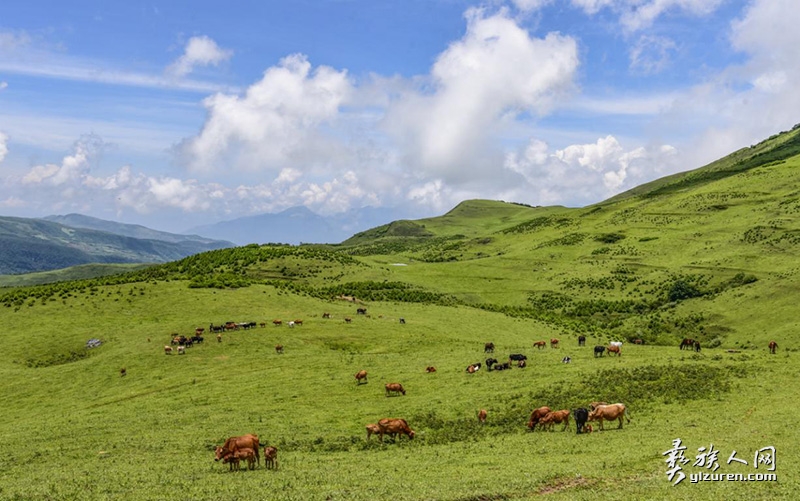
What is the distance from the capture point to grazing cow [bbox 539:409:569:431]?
3042cm

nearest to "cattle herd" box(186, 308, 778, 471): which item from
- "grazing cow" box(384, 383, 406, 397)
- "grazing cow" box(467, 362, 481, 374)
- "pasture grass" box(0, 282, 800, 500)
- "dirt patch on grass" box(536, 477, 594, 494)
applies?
"grazing cow" box(384, 383, 406, 397)

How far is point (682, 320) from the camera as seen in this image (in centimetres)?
8569

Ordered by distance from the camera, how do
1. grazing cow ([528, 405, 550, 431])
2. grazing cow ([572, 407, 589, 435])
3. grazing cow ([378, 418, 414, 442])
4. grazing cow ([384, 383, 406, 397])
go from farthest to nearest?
grazing cow ([384, 383, 406, 397]), grazing cow ([528, 405, 550, 431]), grazing cow ([378, 418, 414, 442]), grazing cow ([572, 407, 589, 435])

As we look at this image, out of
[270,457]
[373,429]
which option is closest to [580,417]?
[373,429]

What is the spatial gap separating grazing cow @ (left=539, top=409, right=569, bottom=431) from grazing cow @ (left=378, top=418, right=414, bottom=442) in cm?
743

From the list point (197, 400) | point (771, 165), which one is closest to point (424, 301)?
point (197, 400)

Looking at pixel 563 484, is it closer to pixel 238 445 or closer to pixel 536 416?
pixel 536 416

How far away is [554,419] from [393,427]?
29.6 ft

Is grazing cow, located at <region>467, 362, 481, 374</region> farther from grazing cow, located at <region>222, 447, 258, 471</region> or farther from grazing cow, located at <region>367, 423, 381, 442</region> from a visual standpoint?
grazing cow, located at <region>222, 447, 258, 471</region>

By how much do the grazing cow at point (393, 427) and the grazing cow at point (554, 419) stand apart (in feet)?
24.4

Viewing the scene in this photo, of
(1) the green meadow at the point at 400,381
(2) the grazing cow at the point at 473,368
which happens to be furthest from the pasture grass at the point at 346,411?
(2) the grazing cow at the point at 473,368

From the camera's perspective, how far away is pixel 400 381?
144ft

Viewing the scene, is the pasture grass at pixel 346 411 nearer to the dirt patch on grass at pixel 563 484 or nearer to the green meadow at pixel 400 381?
the dirt patch on grass at pixel 563 484

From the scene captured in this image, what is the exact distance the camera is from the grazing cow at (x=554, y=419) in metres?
30.4
